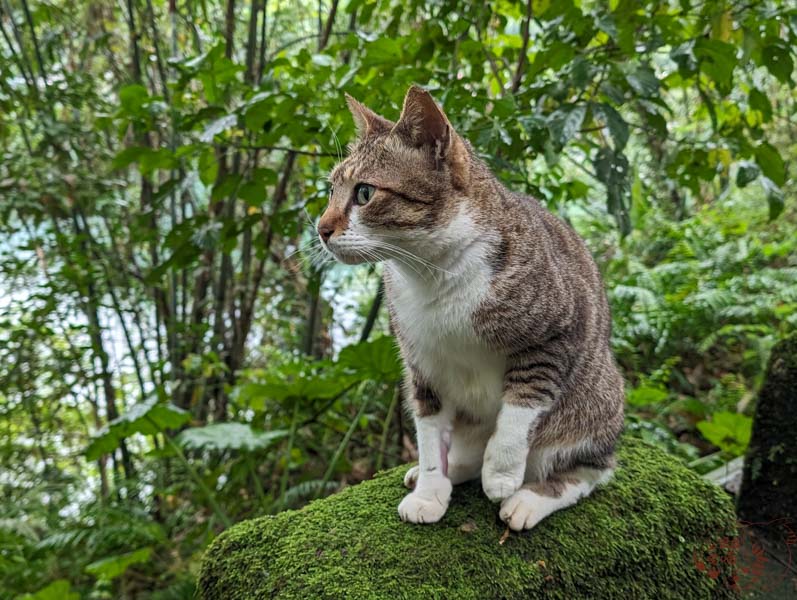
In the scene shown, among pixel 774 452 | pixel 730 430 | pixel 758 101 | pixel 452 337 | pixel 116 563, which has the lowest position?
pixel 116 563

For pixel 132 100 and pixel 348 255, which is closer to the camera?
pixel 348 255

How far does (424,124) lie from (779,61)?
4.31 feet

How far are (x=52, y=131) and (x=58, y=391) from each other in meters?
1.45

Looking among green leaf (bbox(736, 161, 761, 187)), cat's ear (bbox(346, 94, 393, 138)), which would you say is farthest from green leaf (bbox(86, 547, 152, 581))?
green leaf (bbox(736, 161, 761, 187))

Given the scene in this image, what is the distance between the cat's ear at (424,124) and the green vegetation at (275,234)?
1.40ft

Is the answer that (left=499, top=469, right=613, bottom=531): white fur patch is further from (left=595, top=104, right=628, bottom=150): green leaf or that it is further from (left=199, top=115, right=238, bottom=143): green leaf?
(left=199, top=115, right=238, bottom=143): green leaf

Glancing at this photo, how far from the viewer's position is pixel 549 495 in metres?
1.70

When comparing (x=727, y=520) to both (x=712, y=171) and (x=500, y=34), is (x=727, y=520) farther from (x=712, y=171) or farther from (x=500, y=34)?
(x=500, y=34)

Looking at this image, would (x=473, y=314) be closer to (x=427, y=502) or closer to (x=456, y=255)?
(x=456, y=255)

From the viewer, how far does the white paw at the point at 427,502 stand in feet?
5.50

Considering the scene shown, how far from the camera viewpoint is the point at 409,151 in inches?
63.1

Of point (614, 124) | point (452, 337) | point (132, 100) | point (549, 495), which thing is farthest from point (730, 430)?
point (132, 100)

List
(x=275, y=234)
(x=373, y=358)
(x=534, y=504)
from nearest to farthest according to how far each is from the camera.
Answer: (x=534, y=504) < (x=373, y=358) < (x=275, y=234)

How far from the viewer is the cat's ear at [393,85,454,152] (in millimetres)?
1516
